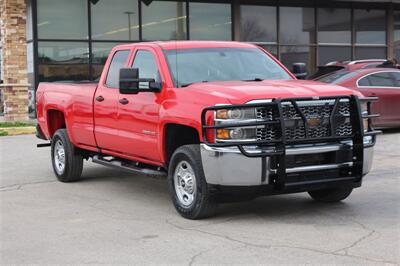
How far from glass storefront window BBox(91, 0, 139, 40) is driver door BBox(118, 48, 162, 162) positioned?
41.9ft

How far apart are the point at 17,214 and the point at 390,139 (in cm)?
882

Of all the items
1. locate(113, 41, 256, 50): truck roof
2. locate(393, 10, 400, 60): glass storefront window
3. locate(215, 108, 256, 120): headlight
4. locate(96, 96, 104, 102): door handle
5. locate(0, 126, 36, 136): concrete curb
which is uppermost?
locate(393, 10, 400, 60): glass storefront window

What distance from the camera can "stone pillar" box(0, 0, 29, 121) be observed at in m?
19.2

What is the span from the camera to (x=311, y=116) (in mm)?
6156

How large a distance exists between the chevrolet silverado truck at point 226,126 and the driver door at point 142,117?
12 millimetres

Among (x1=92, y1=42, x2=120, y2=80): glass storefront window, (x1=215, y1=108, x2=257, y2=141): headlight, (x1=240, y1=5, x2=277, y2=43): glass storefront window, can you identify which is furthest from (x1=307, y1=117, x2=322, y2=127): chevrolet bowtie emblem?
(x1=240, y1=5, x2=277, y2=43): glass storefront window

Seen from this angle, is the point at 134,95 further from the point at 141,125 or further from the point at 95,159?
the point at 95,159

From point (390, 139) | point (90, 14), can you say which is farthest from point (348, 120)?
point (90, 14)

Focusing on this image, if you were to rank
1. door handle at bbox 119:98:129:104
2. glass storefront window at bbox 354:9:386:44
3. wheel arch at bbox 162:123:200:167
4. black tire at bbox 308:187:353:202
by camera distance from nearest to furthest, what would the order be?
wheel arch at bbox 162:123:200:167 < black tire at bbox 308:187:353:202 < door handle at bbox 119:98:129:104 < glass storefront window at bbox 354:9:386:44

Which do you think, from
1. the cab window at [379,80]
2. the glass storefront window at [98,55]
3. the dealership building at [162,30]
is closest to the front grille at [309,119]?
the cab window at [379,80]

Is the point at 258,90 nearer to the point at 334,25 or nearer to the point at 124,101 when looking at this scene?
the point at 124,101

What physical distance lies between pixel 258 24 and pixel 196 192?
16.8 metres

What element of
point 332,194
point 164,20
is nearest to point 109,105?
point 332,194

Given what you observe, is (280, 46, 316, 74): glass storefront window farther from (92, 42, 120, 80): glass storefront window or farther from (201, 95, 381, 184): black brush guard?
(201, 95, 381, 184): black brush guard
